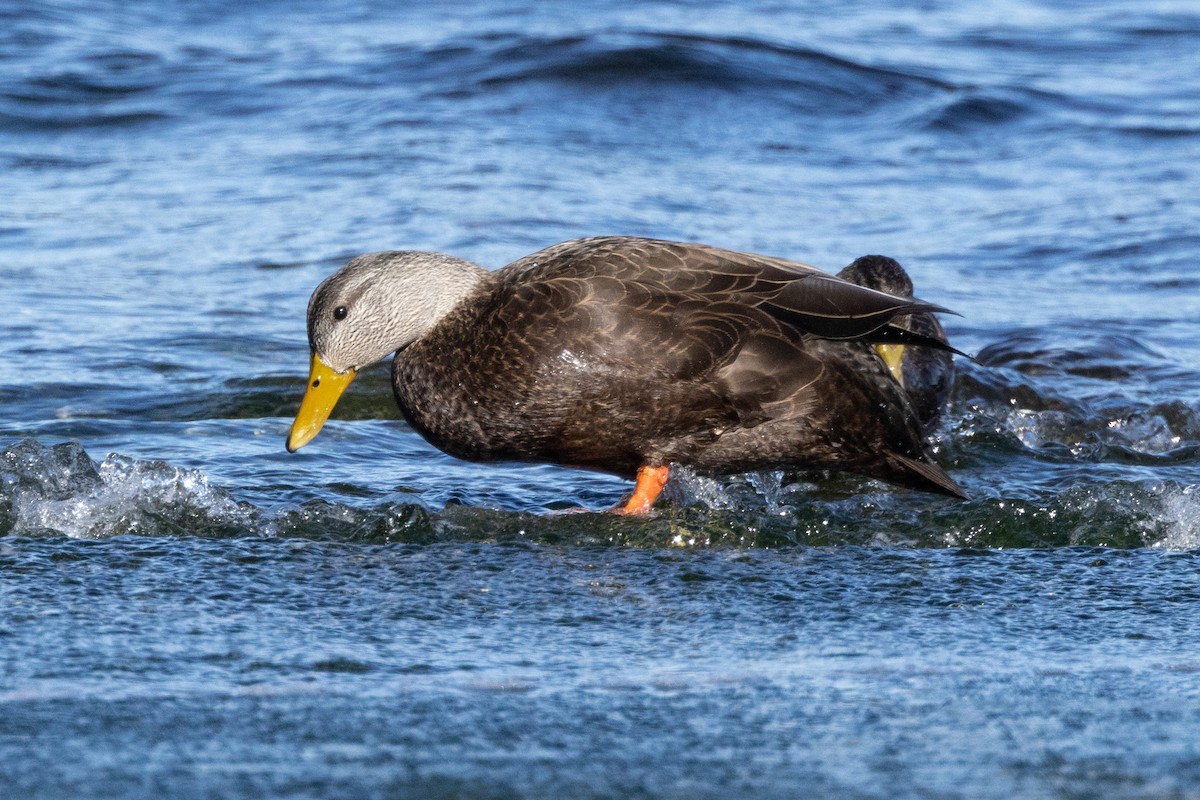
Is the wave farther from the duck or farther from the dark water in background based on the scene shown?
the duck

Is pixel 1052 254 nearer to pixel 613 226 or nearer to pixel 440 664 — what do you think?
pixel 613 226

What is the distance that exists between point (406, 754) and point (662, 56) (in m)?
10.7

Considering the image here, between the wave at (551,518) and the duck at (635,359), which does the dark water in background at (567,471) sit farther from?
the duck at (635,359)

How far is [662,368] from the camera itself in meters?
4.49

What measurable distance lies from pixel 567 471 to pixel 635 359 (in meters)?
1.23

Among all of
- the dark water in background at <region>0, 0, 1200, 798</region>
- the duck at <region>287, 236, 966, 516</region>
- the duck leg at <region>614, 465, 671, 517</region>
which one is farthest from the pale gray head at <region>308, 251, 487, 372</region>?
the duck leg at <region>614, 465, 671, 517</region>

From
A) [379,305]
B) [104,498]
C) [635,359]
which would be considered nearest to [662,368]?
[635,359]

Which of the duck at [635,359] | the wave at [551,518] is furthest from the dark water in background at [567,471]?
the duck at [635,359]

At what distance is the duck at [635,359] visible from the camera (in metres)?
4.49

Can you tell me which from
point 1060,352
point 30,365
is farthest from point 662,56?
point 30,365

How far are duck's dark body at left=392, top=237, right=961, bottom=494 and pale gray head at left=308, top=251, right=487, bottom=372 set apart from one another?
57 mm

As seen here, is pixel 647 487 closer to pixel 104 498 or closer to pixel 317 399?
pixel 317 399

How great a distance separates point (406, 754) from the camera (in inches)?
105

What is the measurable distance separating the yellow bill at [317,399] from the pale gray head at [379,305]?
6 centimetres
